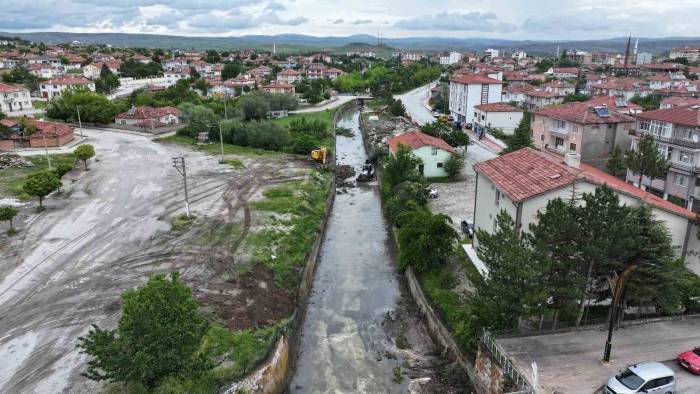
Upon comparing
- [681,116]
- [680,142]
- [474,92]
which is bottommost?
[680,142]

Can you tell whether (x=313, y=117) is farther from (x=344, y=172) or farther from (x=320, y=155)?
(x=344, y=172)

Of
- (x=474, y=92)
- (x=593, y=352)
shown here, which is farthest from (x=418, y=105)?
(x=593, y=352)

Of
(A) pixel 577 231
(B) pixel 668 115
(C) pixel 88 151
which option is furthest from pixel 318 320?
(C) pixel 88 151

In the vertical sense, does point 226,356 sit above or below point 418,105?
below

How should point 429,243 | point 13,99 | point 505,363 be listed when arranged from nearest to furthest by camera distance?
point 505,363 < point 429,243 < point 13,99

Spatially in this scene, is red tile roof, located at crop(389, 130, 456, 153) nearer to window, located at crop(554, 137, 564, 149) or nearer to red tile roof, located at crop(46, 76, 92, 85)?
window, located at crop(554, 137, 564, 149)

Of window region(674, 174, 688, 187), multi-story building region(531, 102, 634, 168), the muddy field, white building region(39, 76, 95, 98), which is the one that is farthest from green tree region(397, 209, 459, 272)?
white building region(39, 76, 95, 98)
